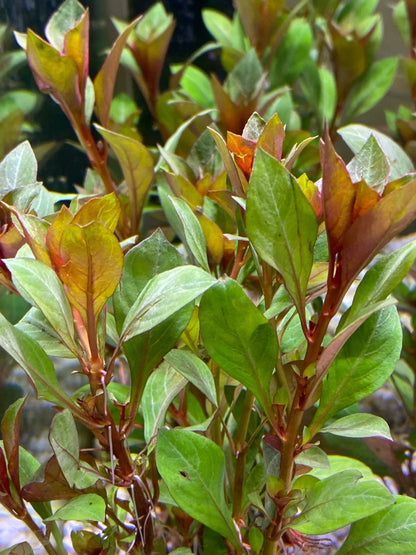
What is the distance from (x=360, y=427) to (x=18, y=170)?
0.43 m

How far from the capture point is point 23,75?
1.11m

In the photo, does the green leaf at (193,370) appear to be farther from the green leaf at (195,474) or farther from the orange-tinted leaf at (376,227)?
the orange-tinted leaf at (376,227)

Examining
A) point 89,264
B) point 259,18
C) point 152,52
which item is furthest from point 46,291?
point 259,18

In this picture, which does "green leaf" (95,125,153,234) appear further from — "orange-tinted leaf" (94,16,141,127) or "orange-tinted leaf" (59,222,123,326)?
"orange-tinted leaf" (59,222,123,326)

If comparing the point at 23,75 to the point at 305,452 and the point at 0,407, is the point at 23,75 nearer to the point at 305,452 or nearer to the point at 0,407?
the point at 0,407

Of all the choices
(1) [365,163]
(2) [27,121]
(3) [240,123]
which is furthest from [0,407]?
(1) [365,163]

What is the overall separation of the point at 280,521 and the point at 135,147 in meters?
0.46

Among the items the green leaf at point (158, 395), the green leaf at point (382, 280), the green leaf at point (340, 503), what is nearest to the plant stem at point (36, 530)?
the green leaf at point (158, 395)

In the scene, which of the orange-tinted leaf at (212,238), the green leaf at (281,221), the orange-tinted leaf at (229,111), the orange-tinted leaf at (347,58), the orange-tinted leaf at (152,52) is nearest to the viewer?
the green leaf at (281,221)

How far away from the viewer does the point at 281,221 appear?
464mm

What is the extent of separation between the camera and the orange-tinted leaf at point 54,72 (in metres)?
0.76

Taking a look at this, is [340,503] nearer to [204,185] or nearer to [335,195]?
[335,195]

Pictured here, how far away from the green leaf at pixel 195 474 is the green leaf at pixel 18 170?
1.03ft

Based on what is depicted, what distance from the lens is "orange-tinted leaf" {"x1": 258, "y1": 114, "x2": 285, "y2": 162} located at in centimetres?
51
